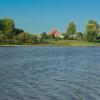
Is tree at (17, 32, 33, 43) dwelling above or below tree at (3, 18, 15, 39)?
below

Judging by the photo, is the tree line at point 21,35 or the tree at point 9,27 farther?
the tree at point 9,27

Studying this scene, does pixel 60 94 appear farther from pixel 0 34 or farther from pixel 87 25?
pixel 87 25

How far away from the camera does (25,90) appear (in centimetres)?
2125

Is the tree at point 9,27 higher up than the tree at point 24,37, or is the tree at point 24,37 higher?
the tree at point 9,27

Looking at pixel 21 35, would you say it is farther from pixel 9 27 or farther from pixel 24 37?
pixel 9 27

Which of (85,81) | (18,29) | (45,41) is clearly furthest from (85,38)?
(85,81)

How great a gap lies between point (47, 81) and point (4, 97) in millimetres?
7132

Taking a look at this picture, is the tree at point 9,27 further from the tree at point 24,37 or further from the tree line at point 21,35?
the tree at point 24,37

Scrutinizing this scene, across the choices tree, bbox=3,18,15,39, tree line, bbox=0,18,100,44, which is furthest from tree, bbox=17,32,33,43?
tree, bbox=3,18,15,39

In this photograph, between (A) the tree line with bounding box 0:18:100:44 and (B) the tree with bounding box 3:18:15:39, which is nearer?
(A) the tree line with bounding box 0:18:100:44

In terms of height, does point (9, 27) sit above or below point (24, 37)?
above

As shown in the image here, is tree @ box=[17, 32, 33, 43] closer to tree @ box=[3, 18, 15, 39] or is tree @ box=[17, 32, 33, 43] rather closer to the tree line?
the tree line

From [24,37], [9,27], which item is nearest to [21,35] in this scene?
[24,37]

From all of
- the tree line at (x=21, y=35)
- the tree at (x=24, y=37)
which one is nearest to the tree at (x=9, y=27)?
the tree line at (x=21, y=35)
